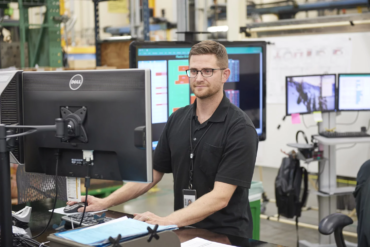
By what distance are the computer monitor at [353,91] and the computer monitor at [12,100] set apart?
299 centimetres

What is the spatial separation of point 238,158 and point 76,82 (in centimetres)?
75

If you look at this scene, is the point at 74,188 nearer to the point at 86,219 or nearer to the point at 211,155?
the point at 86,219

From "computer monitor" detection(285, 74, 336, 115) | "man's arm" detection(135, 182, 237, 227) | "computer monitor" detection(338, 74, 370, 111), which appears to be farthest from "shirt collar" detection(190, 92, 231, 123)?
"computer monitor" detection(338, 74, 370, 111)

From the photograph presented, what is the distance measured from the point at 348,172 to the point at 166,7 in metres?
6.60

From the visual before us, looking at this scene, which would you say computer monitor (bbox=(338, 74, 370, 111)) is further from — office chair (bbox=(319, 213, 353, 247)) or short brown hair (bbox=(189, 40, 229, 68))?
short brown hair (bbox=(189, 40, 229, 68))

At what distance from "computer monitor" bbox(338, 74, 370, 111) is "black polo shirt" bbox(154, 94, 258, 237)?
220cm

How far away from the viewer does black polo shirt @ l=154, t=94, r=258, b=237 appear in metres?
1.88

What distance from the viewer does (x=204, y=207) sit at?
70.4 inches

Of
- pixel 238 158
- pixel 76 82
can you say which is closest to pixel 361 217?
pixel 238 158

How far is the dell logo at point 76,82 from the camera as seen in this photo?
4.79ft

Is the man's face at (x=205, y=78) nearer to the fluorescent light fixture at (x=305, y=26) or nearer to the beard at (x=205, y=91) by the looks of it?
the beard at (x=205, y=91)

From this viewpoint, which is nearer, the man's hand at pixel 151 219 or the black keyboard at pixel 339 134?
the man's hand at pixel 151 219

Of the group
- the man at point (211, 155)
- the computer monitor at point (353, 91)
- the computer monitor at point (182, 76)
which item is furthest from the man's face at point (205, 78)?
the computer monitor at point (353, 91)

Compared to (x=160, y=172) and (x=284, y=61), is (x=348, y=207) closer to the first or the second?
(x=284, y=61)
